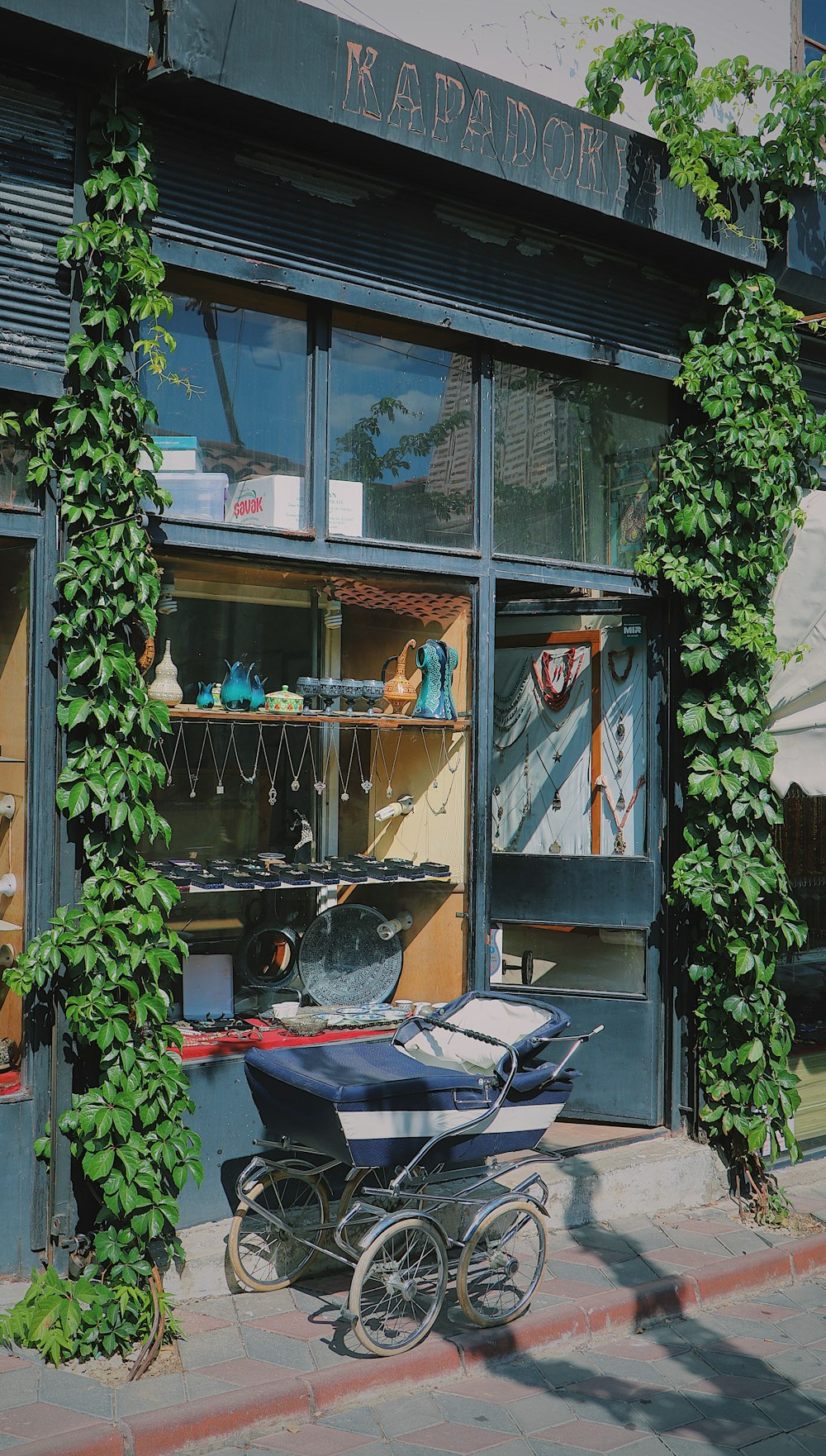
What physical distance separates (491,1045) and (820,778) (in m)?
2.80

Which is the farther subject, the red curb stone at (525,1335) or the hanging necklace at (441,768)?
the hanging necklace at (441,768)

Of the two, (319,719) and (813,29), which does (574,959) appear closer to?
(319,719)

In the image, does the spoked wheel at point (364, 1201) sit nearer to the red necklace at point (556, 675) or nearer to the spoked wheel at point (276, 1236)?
the spoked wheel at point (276, 1236)

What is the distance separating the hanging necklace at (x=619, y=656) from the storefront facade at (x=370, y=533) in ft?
0.05

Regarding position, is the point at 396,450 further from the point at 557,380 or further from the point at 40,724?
the point at 40,724

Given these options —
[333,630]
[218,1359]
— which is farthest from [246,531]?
[218,1359]

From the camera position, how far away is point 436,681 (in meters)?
6.62

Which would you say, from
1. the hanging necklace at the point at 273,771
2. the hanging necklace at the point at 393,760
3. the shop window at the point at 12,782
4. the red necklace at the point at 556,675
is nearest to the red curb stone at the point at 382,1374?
the shop window at the point at 12,782

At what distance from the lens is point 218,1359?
4691 millimetres

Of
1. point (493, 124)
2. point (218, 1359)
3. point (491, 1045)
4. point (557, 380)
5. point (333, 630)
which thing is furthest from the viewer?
point (557, 380)

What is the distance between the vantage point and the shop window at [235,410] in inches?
220

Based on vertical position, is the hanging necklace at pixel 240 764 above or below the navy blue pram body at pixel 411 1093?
above

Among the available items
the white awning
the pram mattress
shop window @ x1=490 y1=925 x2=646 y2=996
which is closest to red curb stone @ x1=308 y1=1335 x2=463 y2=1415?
the pram mattress

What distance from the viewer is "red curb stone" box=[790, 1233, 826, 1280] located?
242 inches
